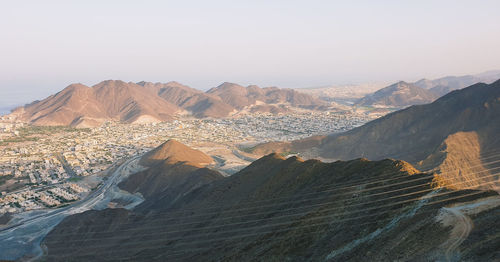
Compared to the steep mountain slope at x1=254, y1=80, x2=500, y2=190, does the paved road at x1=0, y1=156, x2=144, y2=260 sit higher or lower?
lower

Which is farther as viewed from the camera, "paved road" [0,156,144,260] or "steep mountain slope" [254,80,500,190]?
"steep mountain slope" [254,80,500,190]

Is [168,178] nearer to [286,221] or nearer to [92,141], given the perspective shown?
[286,221]

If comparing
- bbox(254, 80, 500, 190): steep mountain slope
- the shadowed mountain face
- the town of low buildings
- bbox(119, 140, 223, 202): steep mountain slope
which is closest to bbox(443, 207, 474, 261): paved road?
the shadowed mountain face

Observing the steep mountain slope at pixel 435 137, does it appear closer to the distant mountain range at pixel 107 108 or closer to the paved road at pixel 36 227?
the paved road at pixel 36 227

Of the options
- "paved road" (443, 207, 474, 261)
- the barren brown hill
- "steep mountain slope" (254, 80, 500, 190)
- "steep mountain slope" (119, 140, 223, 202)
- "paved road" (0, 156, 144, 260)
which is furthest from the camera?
the barren brown hill

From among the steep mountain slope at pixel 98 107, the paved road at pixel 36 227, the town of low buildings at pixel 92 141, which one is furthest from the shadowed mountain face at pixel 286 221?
the steep mountain slope at pixel 98 107

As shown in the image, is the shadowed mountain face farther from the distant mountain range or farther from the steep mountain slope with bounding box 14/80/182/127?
the distant mountain range

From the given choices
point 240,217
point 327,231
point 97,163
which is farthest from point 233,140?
point 327,231
